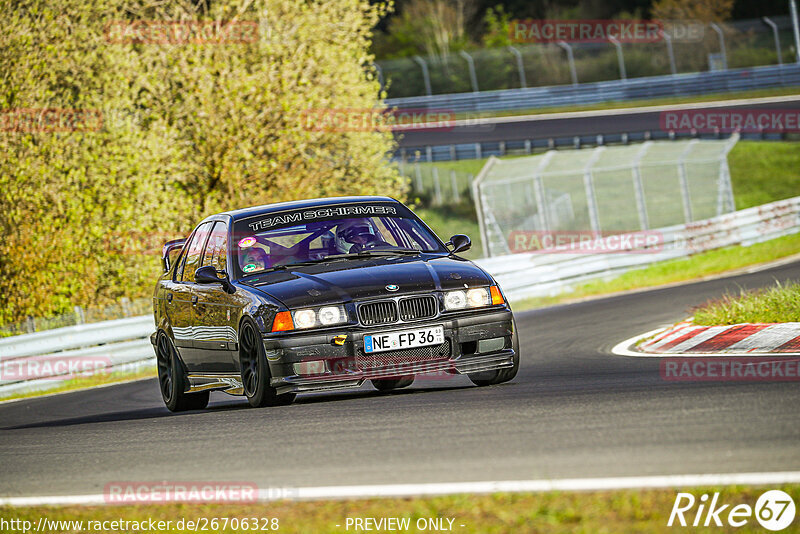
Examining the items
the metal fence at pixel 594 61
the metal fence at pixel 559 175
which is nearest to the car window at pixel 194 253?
the metal fence at pixel 559 175

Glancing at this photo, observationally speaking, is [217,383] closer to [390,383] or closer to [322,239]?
[322,239]

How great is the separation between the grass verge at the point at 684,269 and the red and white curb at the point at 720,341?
330 inches

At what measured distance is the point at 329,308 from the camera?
28.6 ft

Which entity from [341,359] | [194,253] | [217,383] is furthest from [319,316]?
[194,253]

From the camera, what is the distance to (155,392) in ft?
44.2

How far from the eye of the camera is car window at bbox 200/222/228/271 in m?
10.1

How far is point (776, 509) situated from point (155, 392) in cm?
984

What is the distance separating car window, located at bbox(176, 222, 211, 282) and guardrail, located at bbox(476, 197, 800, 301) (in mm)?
9419

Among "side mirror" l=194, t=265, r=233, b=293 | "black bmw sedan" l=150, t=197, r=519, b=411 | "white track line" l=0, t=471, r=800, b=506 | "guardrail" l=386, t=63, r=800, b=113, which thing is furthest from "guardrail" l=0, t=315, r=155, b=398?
"guardrail" l=386, t=63, r=800, b=113

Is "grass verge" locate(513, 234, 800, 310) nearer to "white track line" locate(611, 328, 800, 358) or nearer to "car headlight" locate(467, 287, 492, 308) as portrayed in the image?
"white track line" locate(611, 328, 800, 358)

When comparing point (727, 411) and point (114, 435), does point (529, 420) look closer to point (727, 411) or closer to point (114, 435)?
point (727, 411)

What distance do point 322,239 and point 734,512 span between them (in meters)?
5.73

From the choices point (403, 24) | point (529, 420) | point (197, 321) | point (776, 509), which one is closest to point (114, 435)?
point (197, 321)

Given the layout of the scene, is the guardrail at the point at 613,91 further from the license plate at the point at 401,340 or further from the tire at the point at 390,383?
the license plate at the point at 401,340
